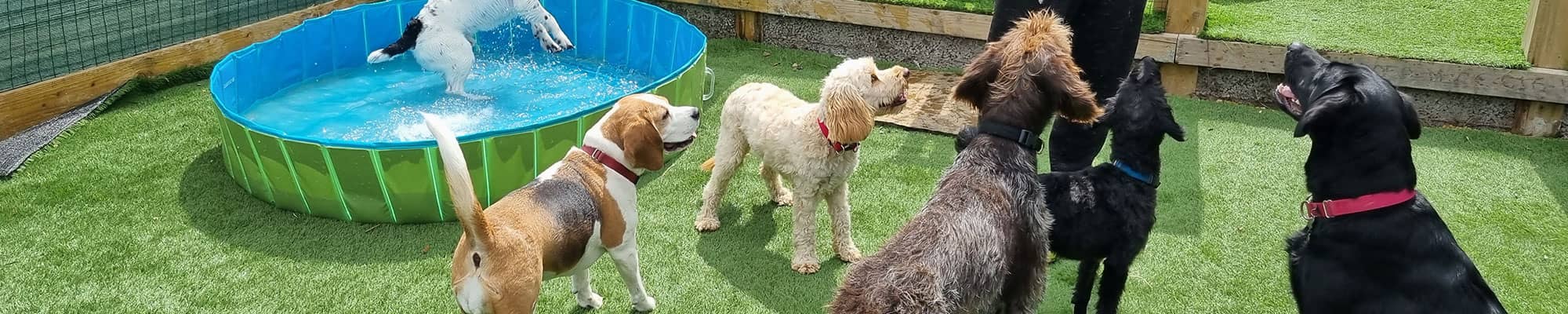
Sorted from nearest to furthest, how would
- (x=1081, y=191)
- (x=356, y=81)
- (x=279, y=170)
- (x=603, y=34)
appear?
(x=1081, y=191) → (x=279, y=170) → (x=356, y=81) → (x=603, y=34)

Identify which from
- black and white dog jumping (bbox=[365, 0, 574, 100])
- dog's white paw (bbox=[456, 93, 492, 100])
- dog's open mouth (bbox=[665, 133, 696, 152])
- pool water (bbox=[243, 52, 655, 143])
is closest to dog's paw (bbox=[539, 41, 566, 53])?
black and white dog jumping (bbox=[365, 0, 574, 100])

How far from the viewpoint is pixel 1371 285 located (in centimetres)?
288

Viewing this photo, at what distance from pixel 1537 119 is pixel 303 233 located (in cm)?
667

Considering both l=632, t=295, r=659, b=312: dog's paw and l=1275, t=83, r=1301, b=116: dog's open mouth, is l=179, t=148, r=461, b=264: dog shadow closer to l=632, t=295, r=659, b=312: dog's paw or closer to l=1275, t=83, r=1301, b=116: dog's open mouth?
l=632, t=295, r=659, b=312: dog's paw

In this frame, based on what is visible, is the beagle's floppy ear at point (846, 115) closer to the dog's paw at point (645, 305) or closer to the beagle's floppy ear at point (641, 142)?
the beagle's floppy ear at point (641, 142)

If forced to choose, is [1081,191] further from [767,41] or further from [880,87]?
[767,41]

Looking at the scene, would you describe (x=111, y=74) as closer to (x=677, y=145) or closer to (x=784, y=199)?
(x=784, y=199)

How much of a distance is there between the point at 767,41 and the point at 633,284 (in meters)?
4.14

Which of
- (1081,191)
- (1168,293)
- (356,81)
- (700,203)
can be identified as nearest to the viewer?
(1081,191)

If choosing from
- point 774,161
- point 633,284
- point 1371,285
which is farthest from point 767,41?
point 1371,285

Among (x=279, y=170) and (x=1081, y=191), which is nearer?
(x=1081, y=191)

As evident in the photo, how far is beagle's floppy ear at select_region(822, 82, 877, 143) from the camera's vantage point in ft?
12.3

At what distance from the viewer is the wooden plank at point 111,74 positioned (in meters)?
5.59

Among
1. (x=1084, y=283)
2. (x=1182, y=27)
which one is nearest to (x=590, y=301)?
(x=1084, y=283)
